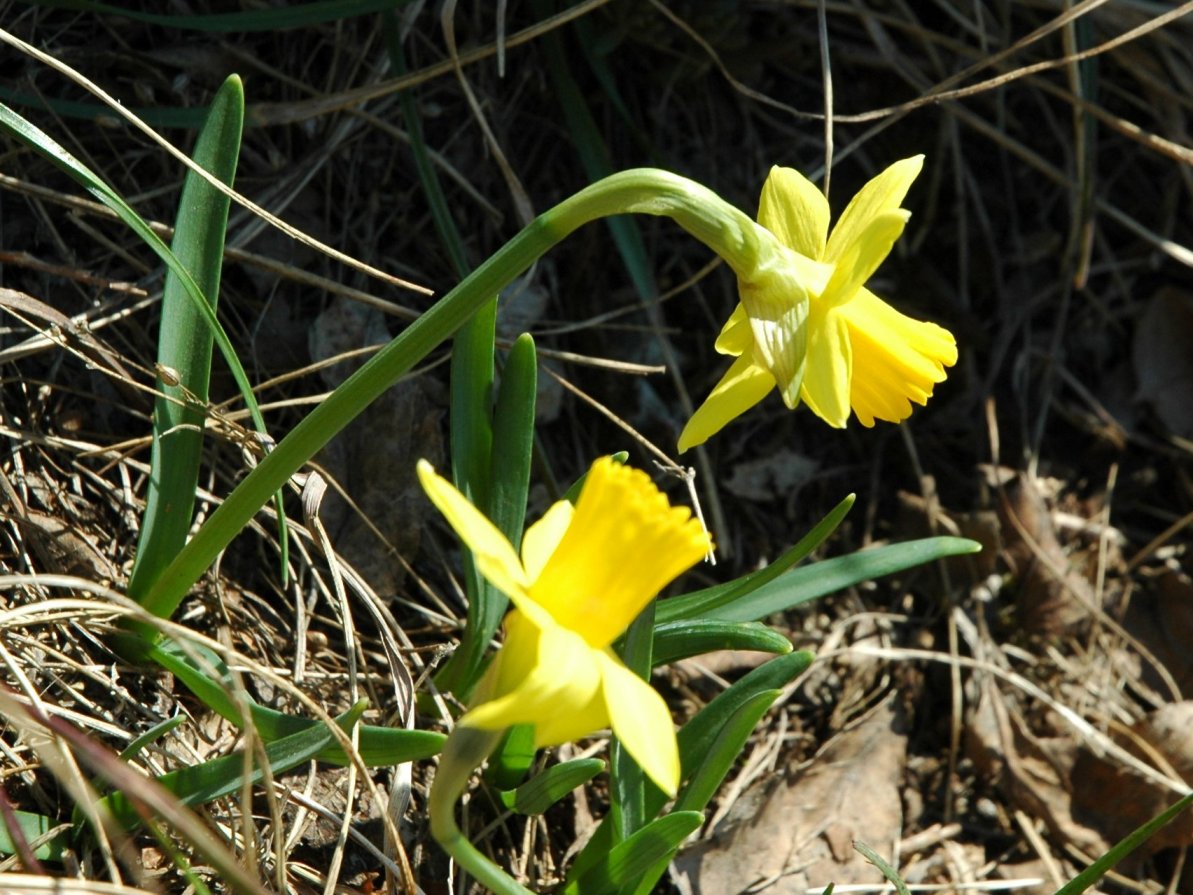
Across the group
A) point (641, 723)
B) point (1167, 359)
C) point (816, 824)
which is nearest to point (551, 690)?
point (641, 723)

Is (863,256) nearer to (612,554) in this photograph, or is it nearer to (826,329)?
(826,329)

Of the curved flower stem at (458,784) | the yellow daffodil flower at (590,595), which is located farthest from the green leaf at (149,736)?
the yellow daffodil flower at (590,595)

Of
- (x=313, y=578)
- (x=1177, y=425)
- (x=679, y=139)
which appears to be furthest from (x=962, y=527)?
(x=313, y=578)

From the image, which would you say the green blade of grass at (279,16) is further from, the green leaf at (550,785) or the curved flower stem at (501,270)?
the green leaf at (550,785)

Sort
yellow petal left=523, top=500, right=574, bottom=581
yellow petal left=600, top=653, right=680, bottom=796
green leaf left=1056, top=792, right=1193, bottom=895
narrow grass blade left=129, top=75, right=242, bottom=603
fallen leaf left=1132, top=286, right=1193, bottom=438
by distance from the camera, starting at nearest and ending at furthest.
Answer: yellow petal left=600, top=653, right=680, bottom=796, yellow petal left=523, top=500, right=574, bottom=581, green leaf left=1056, top=792, right=1193, bottom=895, narrow grass blade left=129, top=75, right=242, bottom=603, fallen leaf left=1132, top=286, right=1193, bottom=438

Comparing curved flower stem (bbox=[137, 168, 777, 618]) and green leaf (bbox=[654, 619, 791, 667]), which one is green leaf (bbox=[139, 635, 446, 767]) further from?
green leaf (bbox=[654, 619, 791, 667])

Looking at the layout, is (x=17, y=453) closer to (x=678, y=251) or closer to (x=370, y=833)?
(x=370, y=833)

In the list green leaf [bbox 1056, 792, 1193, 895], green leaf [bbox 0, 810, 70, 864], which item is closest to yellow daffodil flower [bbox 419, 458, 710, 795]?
green leaf [bbox 0, 810, 70, 864]

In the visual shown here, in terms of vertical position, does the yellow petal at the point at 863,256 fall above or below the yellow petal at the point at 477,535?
above
